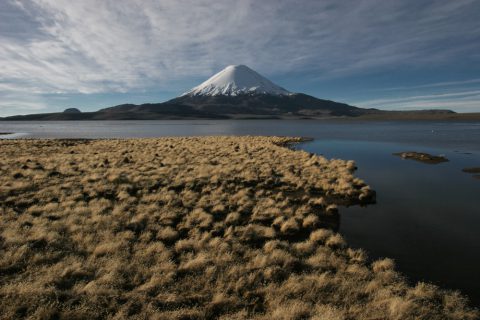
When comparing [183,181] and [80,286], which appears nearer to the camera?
[80,286]

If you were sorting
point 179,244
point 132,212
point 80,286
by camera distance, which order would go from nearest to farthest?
point 80,286 < point 179,244 < point 132,212

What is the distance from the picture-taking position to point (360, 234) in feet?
37.4

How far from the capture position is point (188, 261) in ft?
26.8

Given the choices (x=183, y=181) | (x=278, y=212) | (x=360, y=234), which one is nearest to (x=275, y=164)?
(x=183, y=181)

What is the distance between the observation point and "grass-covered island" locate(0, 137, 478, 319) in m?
6.32

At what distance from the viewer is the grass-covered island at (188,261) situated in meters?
6.32

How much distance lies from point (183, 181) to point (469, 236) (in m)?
15.1

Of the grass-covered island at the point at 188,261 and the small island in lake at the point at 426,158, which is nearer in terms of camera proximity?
the grass-covered island at the point at 188,261

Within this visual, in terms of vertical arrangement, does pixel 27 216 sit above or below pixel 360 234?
above

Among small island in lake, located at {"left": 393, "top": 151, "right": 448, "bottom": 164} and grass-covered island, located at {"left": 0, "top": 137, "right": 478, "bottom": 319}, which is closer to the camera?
grass-covered island, located at {"left": 0, "top": 137, "right": 478, "bottom": 319}

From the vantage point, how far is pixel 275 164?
1049 inches

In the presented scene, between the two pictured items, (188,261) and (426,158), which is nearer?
(188,261)

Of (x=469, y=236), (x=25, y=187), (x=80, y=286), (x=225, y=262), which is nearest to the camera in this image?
(x=80, y=286)

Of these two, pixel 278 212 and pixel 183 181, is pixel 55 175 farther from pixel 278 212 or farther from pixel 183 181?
pixel 278 212
